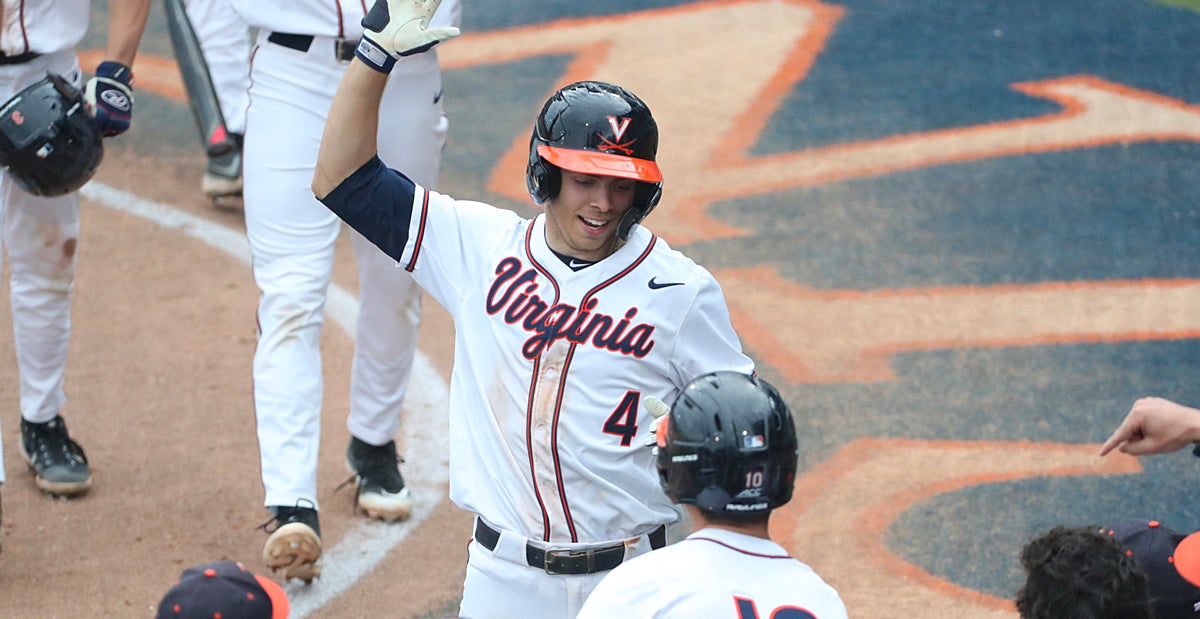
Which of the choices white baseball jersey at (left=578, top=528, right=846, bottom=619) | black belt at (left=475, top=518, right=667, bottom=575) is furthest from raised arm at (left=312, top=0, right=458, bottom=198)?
white baseball jersey at (left=578, top=528, right=846, bottom=619)

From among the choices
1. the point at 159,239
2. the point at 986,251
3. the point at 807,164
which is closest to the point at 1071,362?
the point at 986,251

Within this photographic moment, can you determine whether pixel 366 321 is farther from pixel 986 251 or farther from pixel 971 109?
pixel 971 109

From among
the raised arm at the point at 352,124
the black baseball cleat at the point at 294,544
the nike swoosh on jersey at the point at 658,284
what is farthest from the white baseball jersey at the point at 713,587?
the black baseball cleat at the point at 294,544

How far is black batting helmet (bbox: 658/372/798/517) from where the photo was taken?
7.81 ft

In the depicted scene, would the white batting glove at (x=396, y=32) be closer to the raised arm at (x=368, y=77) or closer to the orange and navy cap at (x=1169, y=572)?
the raised arm at (x=368, y=77)

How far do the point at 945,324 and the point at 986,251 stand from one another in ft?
2.74

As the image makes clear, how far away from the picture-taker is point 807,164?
8070 mm

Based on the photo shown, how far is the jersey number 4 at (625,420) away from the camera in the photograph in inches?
121

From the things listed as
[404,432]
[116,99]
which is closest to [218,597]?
[116,99]

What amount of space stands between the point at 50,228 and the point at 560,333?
8.55 ft

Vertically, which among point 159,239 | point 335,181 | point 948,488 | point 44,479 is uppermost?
point 335,181

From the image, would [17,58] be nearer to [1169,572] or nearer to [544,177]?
[544,177]

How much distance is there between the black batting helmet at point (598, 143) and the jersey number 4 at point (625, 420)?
36cm

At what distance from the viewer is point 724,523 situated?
2.41 metres
